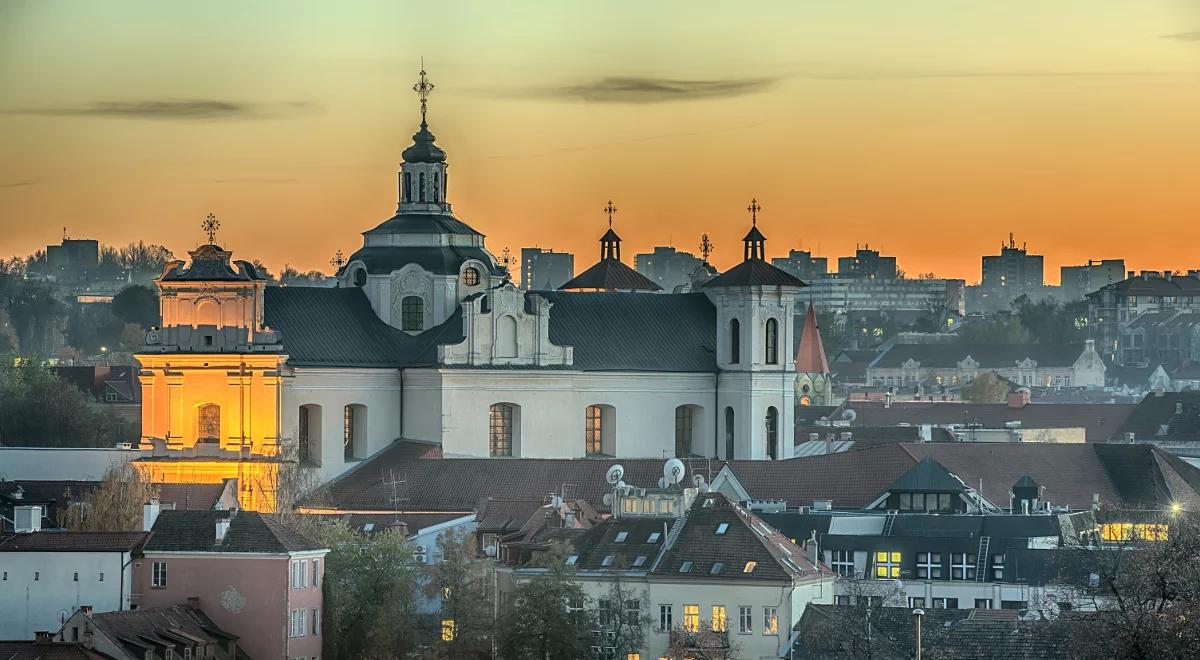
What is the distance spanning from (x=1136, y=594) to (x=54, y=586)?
1053 inches

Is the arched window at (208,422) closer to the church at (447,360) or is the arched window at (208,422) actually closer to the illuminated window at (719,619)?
the church at (447,360)

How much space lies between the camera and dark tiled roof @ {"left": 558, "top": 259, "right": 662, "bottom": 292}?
13725 cm

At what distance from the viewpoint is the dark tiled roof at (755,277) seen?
125m

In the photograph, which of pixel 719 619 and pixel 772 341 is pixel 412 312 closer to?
pixel 772 341

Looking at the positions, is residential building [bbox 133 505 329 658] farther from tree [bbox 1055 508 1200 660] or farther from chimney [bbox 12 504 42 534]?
tree [bbox 1055 508 1200 660]

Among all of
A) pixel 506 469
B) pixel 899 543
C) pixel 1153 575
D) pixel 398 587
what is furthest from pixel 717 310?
pixel 1153 575

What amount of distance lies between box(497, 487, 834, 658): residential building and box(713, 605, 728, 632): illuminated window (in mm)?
23

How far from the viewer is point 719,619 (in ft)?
289

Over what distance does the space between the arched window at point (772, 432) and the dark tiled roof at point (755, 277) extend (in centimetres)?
407

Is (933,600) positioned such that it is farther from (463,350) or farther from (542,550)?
(463,350)

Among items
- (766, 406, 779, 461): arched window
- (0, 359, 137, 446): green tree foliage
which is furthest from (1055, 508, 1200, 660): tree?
(0, 359, 137, 446): green tree foliage

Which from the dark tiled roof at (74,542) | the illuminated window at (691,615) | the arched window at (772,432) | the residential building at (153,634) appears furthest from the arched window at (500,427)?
the illuminated window at (691,615)

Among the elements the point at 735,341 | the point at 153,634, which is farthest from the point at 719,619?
the point at 735,341

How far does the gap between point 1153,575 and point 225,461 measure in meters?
44.8
